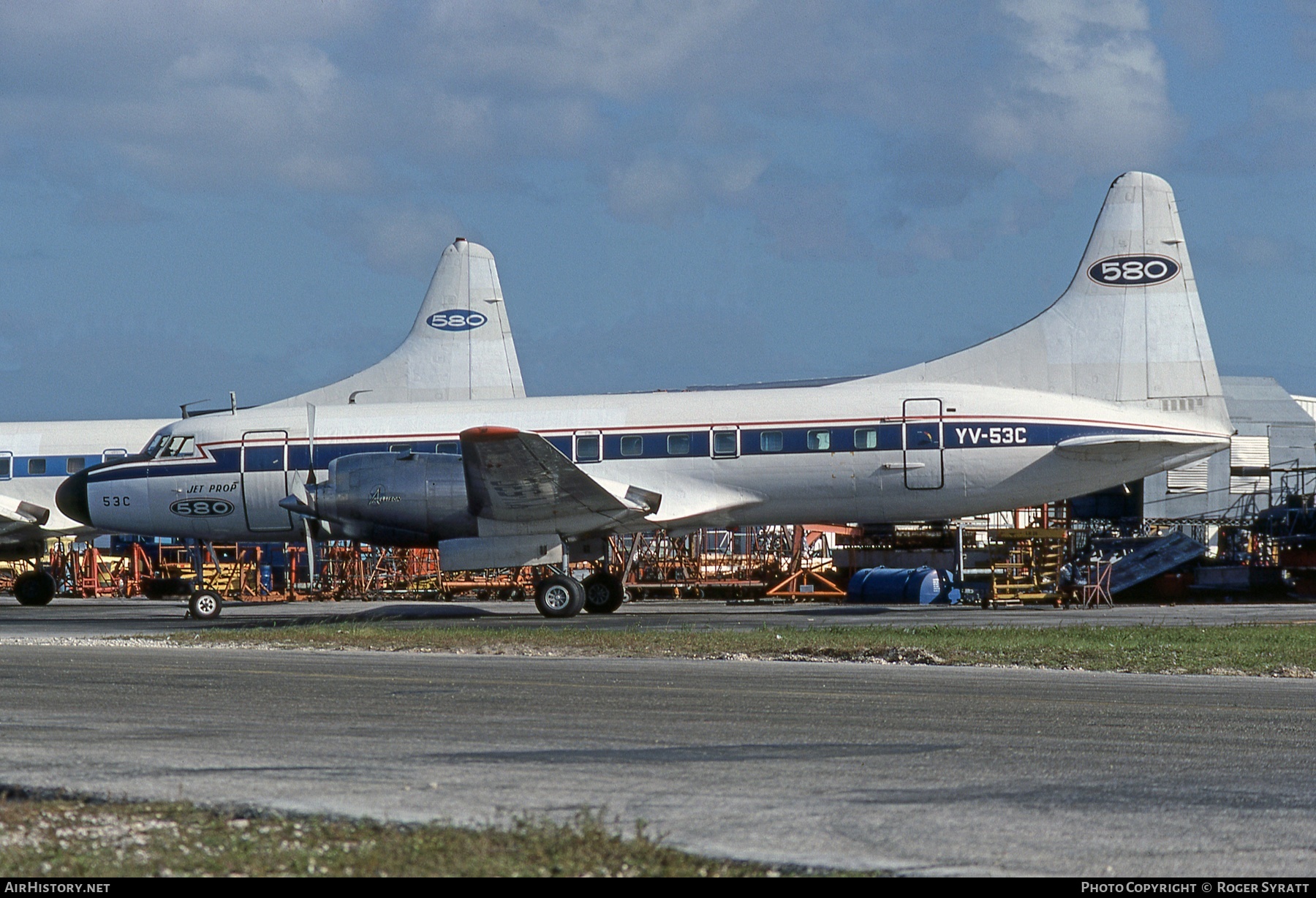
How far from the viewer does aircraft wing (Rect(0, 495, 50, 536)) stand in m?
36.8

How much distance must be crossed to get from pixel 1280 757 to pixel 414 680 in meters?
8.54

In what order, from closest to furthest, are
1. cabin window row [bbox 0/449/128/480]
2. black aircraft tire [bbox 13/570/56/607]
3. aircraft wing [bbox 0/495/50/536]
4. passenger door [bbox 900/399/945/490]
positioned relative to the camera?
passenger door [bbox 900/399/945/490], aircraft wing [bbox 0/495/50/536], black aircraft tire [bbox 13/570/56/607], cabin window row [bbox 0/449/128/480]

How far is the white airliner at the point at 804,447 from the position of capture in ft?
88.0

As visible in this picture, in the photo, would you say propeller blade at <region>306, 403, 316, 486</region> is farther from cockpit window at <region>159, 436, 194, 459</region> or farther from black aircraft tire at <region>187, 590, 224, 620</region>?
black aircraft tire at <region>187, 590, 224, 620</region>

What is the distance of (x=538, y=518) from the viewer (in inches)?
1050

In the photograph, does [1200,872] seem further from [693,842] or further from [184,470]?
[184,470]

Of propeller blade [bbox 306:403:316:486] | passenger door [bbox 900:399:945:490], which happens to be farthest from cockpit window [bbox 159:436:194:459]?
passenger door [bbox 900:399:945:490]

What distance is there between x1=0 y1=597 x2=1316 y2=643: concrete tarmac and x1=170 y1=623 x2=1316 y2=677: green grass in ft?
5.11

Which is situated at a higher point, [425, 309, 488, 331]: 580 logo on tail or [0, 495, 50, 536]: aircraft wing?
[425, 309, 488, 331]: 580 logo on tail

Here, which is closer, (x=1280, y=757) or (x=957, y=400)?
(x=1280, y=757)

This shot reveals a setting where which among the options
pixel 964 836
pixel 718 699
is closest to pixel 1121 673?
pixel 718 699

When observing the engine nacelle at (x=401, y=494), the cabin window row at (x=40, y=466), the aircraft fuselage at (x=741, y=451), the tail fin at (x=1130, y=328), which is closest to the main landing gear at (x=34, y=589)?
the cabin window row at (x=40, y=466)

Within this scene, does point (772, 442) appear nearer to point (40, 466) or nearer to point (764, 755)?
point (764, 755)

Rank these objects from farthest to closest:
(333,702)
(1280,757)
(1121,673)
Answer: (1121,673), (333,702), (1280,757)
